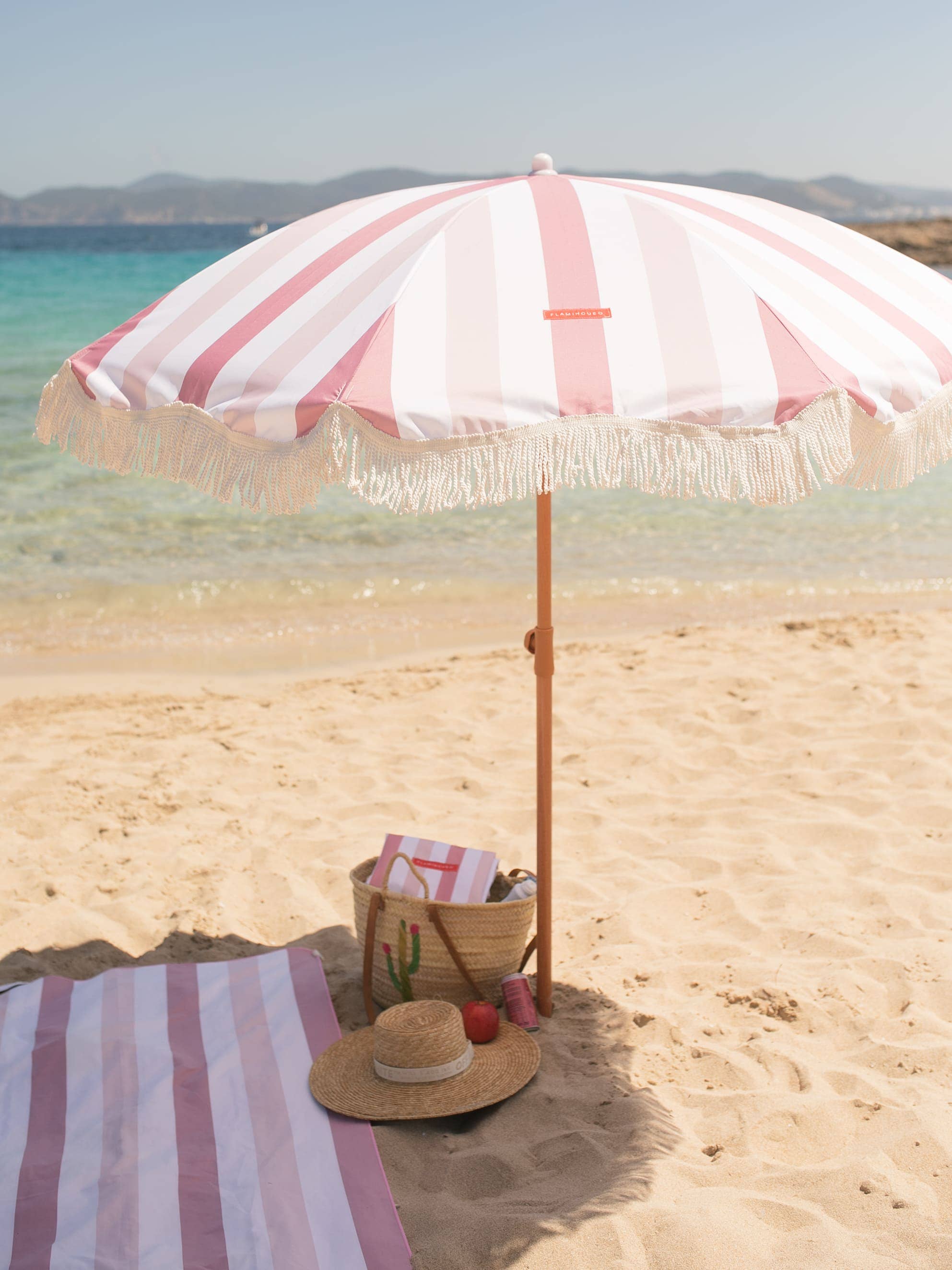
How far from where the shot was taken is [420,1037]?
267cm

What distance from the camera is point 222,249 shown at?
60938 millimetres

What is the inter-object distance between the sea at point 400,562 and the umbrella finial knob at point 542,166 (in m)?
4.37

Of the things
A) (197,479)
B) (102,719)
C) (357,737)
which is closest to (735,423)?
(197,479)

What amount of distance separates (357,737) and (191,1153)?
2664mm

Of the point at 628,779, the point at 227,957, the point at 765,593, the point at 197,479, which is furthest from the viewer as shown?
the point at 765,593

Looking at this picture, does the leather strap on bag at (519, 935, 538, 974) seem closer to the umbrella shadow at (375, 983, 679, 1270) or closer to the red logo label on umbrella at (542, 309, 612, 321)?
the umbrella shadow at (375, 983, 679, 1270)

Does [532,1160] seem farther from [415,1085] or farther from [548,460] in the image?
[548,460]

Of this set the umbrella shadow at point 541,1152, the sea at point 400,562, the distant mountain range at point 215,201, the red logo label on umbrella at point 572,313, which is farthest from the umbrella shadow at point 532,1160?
the distant mountain range at point 215,201

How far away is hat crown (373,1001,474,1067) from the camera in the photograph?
2678 mm

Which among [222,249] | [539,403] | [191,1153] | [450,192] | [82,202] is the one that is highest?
[82,202]

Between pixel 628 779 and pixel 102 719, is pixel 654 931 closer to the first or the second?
pixel 628 779

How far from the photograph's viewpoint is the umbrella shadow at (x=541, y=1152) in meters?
2.28

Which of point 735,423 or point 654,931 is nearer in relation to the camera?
point 735,423

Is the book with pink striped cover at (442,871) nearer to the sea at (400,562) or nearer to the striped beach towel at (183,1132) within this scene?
the striped beach towel at (183,1132)
